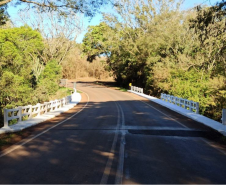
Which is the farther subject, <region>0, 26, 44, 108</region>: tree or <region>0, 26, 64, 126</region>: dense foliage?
<region>0, 26, 64, 126</region>: dense foliage

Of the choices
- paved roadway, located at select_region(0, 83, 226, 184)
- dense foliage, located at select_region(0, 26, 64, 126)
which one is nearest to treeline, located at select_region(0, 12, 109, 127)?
dense foliage, located at select_region(0, 26, 64, 126)

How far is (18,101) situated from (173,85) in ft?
59.0

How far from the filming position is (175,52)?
3703 cm

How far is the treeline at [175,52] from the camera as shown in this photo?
21719 mm

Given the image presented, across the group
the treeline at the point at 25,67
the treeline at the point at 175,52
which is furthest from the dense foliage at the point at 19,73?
the treeline at the point at 175,52

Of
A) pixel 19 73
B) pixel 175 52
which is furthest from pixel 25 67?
pixel 175 52

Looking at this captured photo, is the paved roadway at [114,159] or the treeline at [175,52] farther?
the treeline at [175,52]

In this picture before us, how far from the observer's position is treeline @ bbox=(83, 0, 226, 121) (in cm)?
2172

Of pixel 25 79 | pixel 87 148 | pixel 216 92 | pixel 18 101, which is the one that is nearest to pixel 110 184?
pixel 87 148

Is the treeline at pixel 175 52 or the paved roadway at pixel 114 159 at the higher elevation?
the treeline at pixel 175 52

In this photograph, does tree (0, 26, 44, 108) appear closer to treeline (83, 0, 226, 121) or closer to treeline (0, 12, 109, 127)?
treeline (0, 12, 109, 127)

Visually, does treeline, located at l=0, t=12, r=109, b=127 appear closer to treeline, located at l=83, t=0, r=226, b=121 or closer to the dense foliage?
the dense foliage

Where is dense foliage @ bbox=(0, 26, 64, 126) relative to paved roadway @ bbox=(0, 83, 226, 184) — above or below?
above

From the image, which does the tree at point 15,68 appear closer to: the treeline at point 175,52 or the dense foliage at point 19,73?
the dense foliage at point 19,73
